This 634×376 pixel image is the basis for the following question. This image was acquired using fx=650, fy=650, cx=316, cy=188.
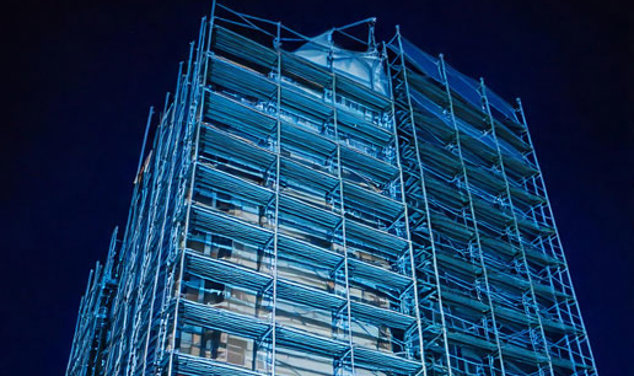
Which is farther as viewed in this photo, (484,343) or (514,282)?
(514,282)

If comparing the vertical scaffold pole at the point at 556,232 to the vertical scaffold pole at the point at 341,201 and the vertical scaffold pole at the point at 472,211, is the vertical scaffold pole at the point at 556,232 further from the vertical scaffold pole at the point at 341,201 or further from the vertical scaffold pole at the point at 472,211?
the vertical scaffold pole at the point at 341,201

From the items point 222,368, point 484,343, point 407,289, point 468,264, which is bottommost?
point 222,368

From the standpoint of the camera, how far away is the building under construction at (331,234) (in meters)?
13.8

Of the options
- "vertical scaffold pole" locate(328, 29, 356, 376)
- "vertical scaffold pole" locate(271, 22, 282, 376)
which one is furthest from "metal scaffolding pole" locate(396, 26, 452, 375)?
"vertical scaffold pole" locate(271, 22, 282, 376)

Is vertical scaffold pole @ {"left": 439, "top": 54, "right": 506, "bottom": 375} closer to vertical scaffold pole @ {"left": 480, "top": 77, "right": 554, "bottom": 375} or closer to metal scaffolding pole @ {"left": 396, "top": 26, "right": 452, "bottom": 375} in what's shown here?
vertical scaffold pole @ {"left": 480, "top": 77, "right": 554, "bottom": 375}

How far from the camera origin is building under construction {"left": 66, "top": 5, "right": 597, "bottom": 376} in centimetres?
1376

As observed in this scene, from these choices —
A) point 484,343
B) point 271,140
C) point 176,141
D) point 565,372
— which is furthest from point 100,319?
point 565,372

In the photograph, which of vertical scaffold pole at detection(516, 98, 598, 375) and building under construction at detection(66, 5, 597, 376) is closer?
building under construction at detection(66, 5, 597, 376)

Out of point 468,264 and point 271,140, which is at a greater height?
point 271,140

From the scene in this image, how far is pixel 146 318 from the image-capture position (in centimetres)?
1476

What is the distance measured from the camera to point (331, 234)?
53.3 ft

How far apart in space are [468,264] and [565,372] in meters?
4.27

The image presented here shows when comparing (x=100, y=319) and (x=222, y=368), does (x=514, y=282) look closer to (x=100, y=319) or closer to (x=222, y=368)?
(x=222, y=368)

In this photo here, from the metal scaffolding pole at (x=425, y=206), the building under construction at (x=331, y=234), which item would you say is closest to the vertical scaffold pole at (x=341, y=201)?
the building under construction at (x=331, y=234)
